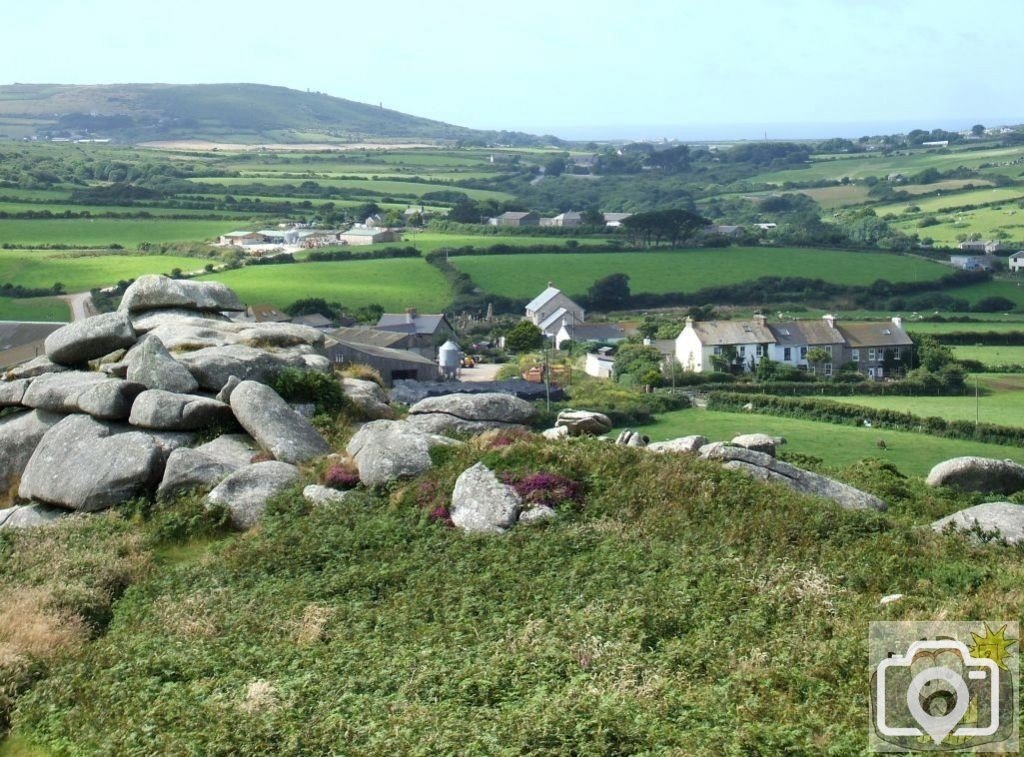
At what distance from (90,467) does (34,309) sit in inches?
2426

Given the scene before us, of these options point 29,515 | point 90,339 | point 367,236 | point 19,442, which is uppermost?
point 90,339

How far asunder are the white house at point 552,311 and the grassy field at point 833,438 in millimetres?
34857

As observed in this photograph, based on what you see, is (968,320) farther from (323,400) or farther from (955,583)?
(955,583)

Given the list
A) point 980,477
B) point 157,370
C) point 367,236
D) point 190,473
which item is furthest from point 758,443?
point 367,236

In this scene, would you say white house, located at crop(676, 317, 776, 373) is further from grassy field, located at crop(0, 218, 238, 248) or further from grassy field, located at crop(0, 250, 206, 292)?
grassy field, located at crop(0, 218, 238, 248)

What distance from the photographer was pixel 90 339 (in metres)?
27.0

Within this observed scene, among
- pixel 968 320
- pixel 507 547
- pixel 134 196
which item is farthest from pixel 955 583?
pixel 134 196

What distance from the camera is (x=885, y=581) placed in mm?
15570

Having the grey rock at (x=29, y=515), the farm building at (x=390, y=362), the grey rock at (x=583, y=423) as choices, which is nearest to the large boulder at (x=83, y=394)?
the grey rock at (x=29, y=515)

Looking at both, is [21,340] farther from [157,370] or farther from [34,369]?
[157,370]

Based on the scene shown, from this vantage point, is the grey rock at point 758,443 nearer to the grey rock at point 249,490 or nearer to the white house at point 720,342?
the grey rock at point 249,490

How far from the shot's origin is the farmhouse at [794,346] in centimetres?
7262

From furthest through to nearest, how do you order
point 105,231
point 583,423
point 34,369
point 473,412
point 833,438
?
point 105,231 → point 833,438 → point 34,369 → point 583,423 → point 473,412

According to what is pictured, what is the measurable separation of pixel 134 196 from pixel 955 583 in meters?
126
